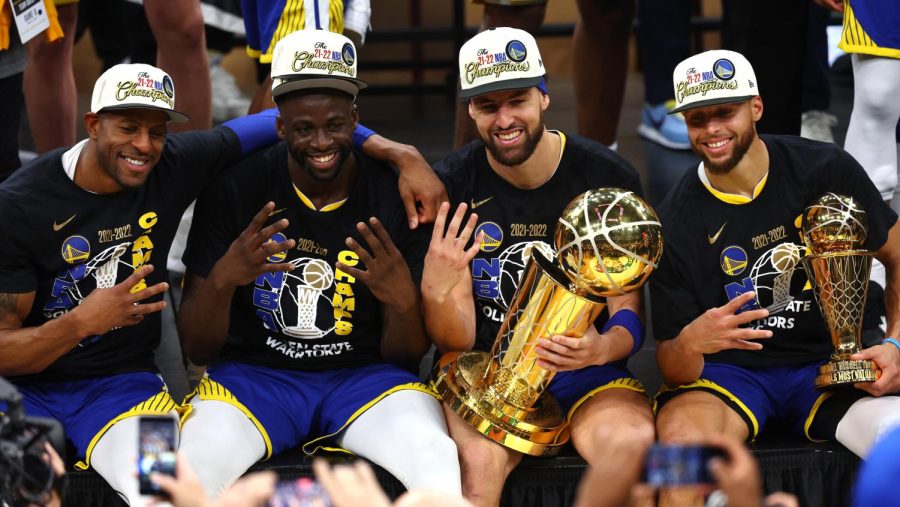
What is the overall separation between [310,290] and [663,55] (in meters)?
2.98

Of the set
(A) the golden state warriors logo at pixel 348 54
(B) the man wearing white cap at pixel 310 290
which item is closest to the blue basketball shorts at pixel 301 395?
(B) the man wearing white cap at pixel 310 290

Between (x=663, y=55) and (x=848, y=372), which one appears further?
(x=663, y=55)

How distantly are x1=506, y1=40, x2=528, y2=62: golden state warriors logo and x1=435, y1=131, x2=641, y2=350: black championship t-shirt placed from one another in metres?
0.31

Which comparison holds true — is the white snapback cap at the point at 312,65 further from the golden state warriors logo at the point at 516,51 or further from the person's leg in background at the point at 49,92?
the person's leg in background at the point at 49,92

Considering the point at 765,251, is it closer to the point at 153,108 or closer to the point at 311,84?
the point at 311,84

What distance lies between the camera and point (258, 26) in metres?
4.65

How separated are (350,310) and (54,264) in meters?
0.82

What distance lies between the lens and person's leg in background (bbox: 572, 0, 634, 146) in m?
5.39

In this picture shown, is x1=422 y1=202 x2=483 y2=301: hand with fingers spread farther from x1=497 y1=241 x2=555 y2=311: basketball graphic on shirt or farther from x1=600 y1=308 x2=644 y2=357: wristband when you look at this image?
x1=600 y1=308 x2=644 y2=357: wristband

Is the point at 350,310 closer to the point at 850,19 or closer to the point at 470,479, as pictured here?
the point at 470,479

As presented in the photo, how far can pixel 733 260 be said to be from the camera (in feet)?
12.2

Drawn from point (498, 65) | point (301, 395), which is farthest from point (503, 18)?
point (301, 395)

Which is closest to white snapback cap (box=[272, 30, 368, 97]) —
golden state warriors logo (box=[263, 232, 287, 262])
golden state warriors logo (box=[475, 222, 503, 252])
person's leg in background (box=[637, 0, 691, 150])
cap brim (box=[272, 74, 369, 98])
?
cap brim (box=[272, 74, 369, 98])

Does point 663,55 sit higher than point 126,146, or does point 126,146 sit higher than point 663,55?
point 663,55
